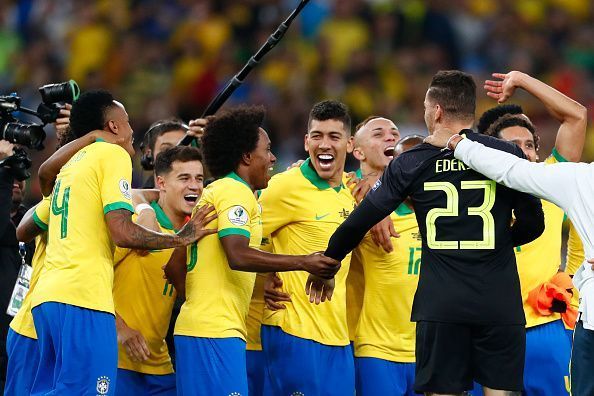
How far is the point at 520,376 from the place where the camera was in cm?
603

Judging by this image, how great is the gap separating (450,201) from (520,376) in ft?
3.44

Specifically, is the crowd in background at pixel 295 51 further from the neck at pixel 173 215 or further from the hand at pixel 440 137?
the hand at pixel 440 137

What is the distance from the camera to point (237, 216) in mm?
6676

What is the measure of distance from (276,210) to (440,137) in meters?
1.66

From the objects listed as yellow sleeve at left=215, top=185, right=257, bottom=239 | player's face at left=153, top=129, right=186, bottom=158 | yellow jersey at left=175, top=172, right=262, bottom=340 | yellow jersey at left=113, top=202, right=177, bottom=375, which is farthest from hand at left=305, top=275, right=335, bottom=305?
player's face at left=153, top=129, right=186, bottom=158

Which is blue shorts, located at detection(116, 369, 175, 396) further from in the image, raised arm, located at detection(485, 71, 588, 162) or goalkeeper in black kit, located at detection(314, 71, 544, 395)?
raised arm, located at detection(485, 71, 588, 162)

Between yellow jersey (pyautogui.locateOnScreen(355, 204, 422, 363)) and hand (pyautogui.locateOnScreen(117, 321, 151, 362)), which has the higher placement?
yellow jersey (pyautogui.locateOnScreen(355, 204, 422, 363))

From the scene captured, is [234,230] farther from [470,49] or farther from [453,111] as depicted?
[470,49]

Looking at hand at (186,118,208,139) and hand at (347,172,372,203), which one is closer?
hand at (347,172,372,203)

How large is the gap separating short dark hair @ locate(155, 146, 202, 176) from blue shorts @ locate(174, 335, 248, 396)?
5.20 feet

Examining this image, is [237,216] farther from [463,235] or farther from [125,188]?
[463,235]

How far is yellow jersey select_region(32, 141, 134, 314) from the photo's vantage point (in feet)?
21.7

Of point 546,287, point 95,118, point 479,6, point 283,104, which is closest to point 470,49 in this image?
point 479,6

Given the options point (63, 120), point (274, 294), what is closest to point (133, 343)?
point (274, 294)
